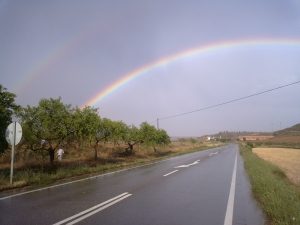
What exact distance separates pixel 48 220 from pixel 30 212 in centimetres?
109

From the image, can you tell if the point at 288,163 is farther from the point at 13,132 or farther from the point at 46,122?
the point at 13,132

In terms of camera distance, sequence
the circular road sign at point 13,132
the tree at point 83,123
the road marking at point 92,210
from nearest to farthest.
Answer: the road marking at point 92,210, the circular road sign at point 13,132, the tree at point 83,123

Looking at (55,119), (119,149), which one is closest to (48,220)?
(55,119)

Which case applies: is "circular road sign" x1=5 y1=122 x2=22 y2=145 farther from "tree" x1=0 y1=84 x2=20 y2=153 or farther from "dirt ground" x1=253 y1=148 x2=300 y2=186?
"dirt ground" x1=253 y1=148 x2=300 y2=186

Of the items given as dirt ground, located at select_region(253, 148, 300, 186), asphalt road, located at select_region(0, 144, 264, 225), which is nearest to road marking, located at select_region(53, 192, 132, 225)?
asphalt road, located at select_region(0, 144, 264, 225)

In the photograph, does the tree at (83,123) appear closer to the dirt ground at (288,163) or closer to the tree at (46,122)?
the tree at (46,122)

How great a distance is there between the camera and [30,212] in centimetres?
825

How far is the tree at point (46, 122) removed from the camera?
2152cm

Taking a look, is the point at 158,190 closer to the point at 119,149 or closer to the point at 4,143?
the point at 4,143

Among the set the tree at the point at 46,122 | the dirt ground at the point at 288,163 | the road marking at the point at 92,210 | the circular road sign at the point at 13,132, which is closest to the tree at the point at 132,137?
the dirt ground at the point at 288,163

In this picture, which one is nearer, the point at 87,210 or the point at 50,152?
the point at 87,210

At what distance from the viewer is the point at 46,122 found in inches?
838

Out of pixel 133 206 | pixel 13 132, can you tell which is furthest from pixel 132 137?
pixel 133 206

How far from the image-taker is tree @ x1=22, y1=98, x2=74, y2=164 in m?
21.5
